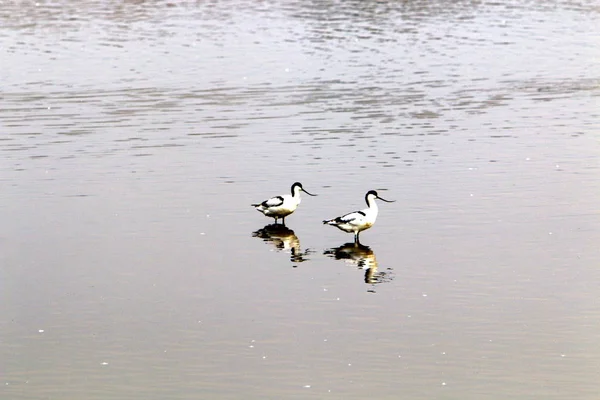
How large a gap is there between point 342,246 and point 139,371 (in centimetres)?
894

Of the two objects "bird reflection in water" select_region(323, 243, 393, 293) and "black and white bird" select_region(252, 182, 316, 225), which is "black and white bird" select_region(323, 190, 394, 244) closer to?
"bird reflection in water" select_region(323, 243, 393, 293)

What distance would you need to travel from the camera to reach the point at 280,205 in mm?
28750

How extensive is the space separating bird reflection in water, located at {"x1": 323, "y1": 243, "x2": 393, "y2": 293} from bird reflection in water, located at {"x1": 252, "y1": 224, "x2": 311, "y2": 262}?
2.13ft

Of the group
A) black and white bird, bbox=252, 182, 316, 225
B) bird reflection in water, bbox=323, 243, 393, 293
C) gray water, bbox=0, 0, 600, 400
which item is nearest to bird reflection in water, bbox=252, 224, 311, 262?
gray water, bbox=0, 0, 600, 400

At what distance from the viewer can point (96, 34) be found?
75.4 metres

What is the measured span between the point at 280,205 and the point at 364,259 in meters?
4.01

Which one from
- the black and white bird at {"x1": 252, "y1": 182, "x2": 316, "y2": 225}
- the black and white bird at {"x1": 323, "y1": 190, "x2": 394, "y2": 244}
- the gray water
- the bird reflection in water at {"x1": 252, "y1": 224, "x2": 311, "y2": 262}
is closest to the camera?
the gray water

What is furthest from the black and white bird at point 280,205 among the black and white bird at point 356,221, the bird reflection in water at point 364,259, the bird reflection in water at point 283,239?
the bird reflection in water at point 364,259

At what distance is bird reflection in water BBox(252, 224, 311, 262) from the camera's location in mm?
25906

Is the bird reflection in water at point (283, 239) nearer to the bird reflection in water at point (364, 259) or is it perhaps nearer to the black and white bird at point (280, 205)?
the black and white bird at point (280, 205)

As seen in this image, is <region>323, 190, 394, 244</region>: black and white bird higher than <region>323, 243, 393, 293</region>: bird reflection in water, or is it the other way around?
<region>323, 190, 394, 244</region>: black and white bird

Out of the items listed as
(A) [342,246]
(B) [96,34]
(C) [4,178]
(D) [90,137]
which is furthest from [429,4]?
(A) [342,246]

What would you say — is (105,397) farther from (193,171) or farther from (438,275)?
(193,171)

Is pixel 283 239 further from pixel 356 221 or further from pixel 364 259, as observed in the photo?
pixel 364 259
